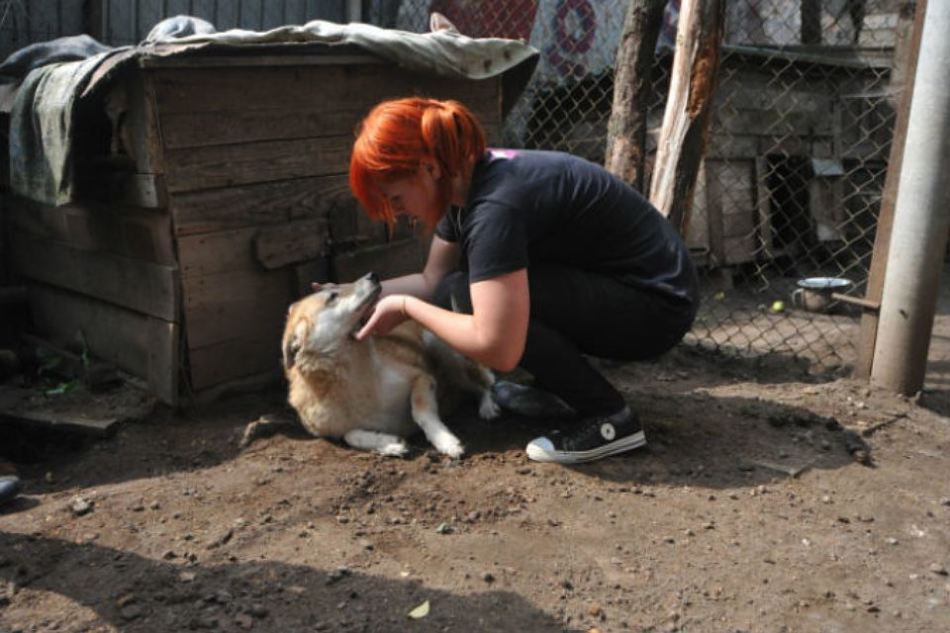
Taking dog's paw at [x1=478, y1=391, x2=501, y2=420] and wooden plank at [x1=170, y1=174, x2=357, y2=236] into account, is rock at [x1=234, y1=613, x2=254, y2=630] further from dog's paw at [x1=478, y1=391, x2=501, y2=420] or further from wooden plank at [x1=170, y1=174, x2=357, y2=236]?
wooden plank at [x1=170, y1=174, x2=357, y2=236]

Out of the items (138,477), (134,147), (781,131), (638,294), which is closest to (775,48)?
(781,131)

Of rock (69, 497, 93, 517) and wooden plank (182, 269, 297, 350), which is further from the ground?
wooden plank (182, 269, 297, 350)

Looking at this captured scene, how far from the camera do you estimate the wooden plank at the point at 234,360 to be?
3912 millimetres

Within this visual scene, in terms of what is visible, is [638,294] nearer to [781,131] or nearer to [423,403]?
[423,403]

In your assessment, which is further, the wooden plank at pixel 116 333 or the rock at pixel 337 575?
the wooden plank at pixel 116 333

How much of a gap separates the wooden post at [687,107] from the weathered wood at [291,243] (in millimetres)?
1767

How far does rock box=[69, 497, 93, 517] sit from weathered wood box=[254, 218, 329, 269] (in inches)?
52.3

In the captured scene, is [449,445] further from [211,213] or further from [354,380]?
[211,213]

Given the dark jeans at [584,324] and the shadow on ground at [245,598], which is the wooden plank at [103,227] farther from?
the shadow on ground at [245,598]

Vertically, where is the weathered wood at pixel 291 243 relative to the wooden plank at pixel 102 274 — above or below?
above

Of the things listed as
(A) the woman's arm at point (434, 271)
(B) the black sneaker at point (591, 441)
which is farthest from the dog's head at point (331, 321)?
(B) the black sneaker at point (591, 441)

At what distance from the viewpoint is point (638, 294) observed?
3268 millimetres

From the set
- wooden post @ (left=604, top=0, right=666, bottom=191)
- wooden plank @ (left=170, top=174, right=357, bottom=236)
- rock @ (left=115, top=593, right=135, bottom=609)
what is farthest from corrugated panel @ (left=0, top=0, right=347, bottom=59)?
rock @ (left=115, top=593, right=135, bottom=609)

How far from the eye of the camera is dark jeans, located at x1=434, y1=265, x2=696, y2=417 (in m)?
3.27
